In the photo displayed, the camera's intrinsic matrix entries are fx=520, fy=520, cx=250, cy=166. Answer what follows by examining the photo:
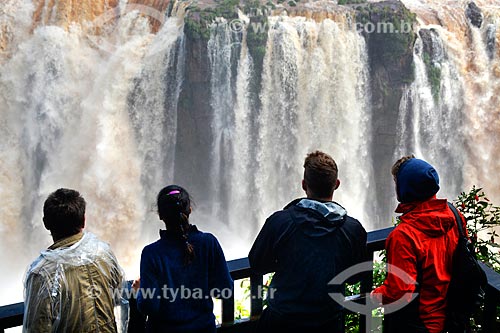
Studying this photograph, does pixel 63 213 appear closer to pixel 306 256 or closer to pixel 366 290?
pixel 306 256

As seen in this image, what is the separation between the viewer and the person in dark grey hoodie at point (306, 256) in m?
1.90

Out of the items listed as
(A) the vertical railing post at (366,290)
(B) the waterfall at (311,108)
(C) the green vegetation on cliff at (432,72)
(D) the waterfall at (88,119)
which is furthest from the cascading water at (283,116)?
(A) the vertical railing post at (366,290)

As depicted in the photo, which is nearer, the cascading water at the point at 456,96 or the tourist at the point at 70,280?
the tourist at the point at 70,280

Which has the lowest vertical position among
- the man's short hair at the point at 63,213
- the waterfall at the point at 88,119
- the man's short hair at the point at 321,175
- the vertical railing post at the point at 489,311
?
the vertical railing post at the point at 489,311

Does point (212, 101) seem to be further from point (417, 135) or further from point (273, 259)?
point (273, 259)

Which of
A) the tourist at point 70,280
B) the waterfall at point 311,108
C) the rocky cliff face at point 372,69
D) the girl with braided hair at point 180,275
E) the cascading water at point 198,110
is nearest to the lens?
the tourist at point 70,280

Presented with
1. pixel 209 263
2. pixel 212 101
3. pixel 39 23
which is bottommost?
pixel 209 263

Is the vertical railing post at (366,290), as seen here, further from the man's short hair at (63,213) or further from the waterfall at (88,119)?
the waterfall at (88,119)

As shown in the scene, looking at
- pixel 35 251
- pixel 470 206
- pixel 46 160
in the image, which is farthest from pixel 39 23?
pixel 470 206

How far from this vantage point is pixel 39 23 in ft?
42.3

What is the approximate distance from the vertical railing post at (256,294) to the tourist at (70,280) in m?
0.52

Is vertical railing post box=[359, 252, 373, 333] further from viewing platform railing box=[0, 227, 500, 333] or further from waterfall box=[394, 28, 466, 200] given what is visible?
waterfall box=[394, 28, 466, 200]

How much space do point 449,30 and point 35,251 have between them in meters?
12.2

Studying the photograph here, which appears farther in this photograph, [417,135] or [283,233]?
[417,135]
